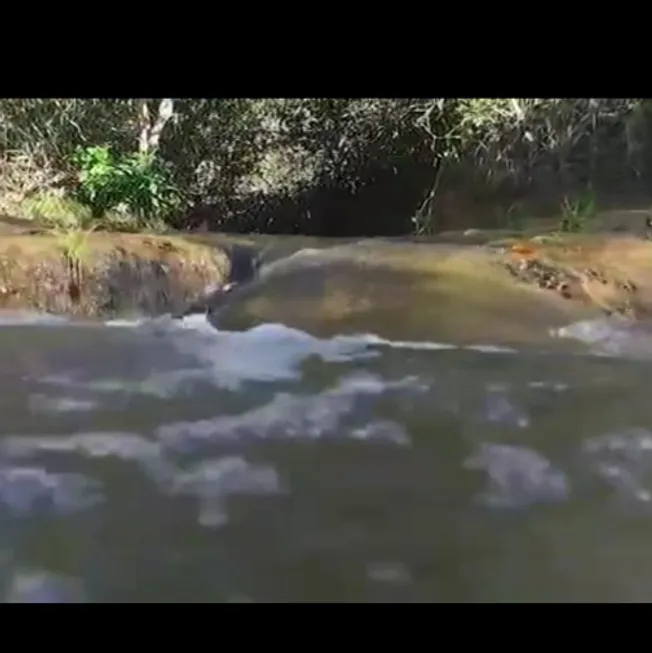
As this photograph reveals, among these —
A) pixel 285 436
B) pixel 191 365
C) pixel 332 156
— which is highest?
pixel 332 156

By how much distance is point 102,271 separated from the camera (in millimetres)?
2004

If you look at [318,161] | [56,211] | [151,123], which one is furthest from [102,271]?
[318,161]

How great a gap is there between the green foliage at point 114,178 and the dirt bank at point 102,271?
0.08 metres

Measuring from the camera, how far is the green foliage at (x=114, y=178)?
1962mm

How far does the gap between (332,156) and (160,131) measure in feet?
1.21

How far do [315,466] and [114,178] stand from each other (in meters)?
0.74

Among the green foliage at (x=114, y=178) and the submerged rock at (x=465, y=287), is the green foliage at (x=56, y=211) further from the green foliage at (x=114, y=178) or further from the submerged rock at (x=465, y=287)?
the submerged rock at (x=465, y=287)

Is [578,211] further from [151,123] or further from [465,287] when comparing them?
[151,123]

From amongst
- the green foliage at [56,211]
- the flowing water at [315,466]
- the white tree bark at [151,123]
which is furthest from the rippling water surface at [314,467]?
the white tree bark at [151,123]

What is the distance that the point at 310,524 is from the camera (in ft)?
6.13
